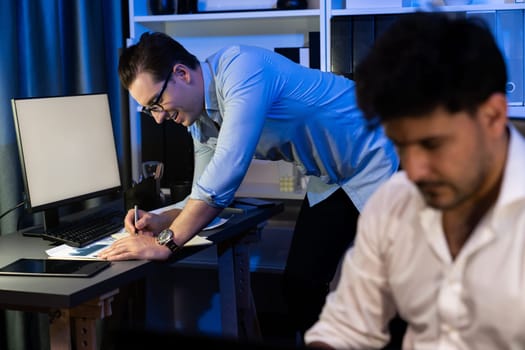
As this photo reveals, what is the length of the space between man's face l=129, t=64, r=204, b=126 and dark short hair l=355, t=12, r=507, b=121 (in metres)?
1.02

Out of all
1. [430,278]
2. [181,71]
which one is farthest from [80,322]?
[430,278]

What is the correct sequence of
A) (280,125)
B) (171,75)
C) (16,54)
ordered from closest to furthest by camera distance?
(171,75), (280,125), (16,54)

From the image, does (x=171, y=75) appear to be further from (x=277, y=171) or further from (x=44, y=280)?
(x=277, y=171)

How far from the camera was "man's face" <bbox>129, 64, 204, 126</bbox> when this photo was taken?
1866mm

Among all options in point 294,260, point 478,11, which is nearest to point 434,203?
point 294,260

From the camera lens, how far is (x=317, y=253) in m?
2.10

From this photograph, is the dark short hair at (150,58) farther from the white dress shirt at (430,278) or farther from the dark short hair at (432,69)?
the dark short hair at (432,69)

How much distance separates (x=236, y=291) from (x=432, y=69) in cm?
183

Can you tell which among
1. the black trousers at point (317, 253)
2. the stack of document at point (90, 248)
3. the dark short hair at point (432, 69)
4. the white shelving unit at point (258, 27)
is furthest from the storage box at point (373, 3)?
the dark short hair at point (432, 69)

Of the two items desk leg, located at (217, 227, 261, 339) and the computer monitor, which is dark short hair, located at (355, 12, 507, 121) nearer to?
the computer monitor

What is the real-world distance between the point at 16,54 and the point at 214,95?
0.83m

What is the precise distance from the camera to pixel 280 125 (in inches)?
79.5

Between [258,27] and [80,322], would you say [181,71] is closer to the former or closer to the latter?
[80,322]

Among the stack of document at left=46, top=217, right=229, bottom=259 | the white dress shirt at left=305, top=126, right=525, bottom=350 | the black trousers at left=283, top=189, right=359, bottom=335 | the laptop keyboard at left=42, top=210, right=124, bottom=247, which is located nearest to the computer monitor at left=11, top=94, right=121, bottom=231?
the laptop keyboard at left=42, top=210, right=124, bottom=247
